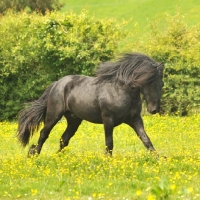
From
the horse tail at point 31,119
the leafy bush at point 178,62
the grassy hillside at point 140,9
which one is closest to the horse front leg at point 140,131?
the horse tail at point 31,119

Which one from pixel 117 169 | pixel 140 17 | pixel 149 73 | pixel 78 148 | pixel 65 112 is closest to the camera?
pixel 117 169

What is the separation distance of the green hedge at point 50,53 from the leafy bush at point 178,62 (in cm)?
191

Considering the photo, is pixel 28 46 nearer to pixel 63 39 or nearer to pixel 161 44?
pixel 63 39

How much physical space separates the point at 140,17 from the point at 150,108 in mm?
51721

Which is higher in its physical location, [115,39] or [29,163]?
[29,163]

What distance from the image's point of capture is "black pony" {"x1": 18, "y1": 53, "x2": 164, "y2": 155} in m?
11.3

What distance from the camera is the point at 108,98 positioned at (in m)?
11.5

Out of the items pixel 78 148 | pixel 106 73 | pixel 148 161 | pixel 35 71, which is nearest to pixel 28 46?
pixel 35 71

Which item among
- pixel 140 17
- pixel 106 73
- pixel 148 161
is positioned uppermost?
pixel 106 73

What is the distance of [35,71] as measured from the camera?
25.9 m

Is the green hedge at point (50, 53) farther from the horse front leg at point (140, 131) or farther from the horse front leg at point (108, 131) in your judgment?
the horse front leg at point (140, 131)

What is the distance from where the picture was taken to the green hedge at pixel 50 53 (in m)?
24.9

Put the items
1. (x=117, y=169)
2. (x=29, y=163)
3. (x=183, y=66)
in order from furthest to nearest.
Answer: (x=183, y=66)
(x=29, y=163)
(x=117, y=169)

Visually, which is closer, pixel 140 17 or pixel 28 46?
pixel 28 46
